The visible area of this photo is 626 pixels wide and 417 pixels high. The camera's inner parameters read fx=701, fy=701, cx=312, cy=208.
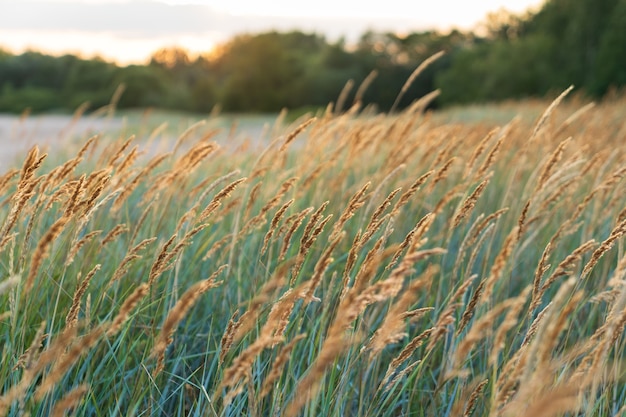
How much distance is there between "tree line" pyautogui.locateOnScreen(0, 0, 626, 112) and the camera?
25281 millimetres

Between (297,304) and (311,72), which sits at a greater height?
(297,304)

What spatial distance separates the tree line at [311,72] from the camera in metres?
25.3

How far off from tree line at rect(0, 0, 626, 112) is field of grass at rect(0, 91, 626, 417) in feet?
69.0

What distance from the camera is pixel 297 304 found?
86.9 inches

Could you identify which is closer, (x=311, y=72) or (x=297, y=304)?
(x=297, y=304)

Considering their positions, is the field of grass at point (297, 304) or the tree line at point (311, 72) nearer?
the field of grass at point (297, 304)

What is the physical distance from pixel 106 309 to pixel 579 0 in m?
24.6

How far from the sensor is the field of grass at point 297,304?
1232 mm

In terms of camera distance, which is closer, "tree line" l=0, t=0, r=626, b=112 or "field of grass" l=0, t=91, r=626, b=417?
"field of grass" l=0, t=91, r=626, b=417

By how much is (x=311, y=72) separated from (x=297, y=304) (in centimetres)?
3205

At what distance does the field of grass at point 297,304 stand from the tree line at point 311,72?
21027mm

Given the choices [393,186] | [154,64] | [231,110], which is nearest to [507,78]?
[231,110]

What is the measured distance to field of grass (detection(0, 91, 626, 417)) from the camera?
4.04 feet

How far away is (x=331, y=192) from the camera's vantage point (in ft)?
10.2
